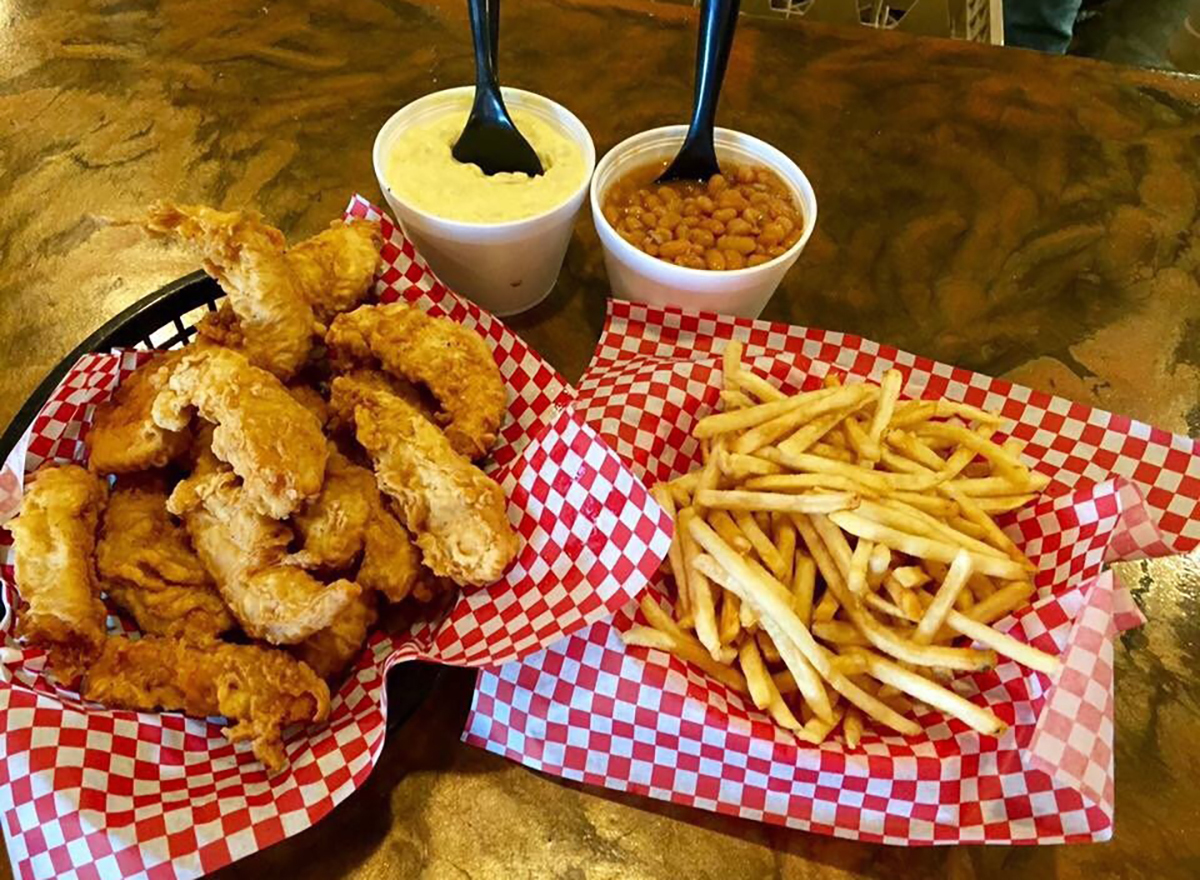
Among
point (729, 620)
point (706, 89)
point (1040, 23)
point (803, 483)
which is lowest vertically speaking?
point (1040, 23)

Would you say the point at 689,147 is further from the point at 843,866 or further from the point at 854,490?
the point at 843,866

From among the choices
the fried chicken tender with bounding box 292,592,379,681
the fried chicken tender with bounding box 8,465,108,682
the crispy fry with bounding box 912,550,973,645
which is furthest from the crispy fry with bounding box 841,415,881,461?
the fried chicken tender with bounding box 8,465,108,682

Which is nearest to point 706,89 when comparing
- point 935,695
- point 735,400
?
point 735,400

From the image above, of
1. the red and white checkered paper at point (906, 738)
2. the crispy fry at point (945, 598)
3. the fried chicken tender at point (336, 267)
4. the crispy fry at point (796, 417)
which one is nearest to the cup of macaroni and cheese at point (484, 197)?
the fried chicken tender at point (336, 267)

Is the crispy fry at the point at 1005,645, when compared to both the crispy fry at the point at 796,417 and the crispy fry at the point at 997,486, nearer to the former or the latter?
the crispy fry at the point at 997,486

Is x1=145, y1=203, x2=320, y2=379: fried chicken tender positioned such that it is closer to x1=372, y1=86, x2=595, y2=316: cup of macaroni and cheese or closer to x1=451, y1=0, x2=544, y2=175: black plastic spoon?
x1=372, y1=86, x2=595, y2=316: cup of macaroni and cheese

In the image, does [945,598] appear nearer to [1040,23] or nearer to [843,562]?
[843,562]

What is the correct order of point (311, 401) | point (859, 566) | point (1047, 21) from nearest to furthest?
1. point (859, 566)
2. point (311, 401)
3. point (1047, 21)
